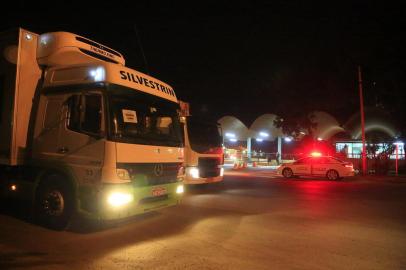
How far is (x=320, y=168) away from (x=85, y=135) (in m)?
17.7

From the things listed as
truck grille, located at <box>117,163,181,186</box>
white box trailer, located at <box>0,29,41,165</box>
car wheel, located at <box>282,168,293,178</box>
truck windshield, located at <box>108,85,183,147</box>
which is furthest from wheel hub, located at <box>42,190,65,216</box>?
car wheel, located at <box>282,168,293,178</box>

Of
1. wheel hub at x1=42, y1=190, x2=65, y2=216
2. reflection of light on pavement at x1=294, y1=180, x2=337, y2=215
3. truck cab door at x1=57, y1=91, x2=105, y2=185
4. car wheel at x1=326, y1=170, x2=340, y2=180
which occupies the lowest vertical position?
reflection of light on pavement at x1=294, y1=180, x2=337, y2=215

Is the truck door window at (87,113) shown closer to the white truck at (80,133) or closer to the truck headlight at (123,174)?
the white truck at (80,133)

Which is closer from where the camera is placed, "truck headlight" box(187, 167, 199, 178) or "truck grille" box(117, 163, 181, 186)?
"truck grille" box(117, 163, 181, 186)

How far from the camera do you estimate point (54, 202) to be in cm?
808

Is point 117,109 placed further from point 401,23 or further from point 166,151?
point 401,23

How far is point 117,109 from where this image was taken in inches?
295

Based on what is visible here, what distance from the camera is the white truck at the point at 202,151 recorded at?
14.2m

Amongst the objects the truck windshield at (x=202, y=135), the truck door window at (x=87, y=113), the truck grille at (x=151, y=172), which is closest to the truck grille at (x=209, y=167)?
the truck windshield at (x=202, y=135)

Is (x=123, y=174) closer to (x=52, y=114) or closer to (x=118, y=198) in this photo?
(x=118, y=198)

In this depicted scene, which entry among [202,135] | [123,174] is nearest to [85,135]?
[123,174]

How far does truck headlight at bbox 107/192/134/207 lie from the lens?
7.24 meters

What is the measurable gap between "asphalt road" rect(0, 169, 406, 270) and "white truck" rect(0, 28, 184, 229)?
1.94 feet

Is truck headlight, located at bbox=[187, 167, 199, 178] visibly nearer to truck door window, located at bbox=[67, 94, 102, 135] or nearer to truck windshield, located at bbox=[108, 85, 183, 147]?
truck windshield, located at bbox=[108, 85, 183, 147]
